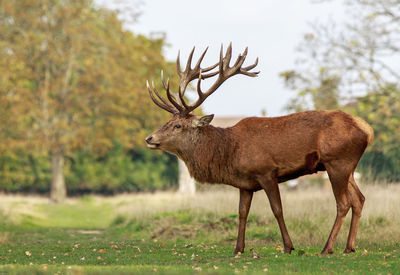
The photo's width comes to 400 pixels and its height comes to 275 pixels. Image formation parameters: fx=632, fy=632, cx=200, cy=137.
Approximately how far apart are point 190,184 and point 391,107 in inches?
529

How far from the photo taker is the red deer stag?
9.95 metres

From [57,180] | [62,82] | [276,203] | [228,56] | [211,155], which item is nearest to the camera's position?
[276,203]

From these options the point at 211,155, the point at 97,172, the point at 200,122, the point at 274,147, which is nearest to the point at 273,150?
the point at 274,147

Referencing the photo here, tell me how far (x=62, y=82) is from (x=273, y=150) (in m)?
26.4

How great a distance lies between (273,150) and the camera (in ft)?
33.5

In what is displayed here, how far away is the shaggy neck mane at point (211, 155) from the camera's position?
1055 centimetres

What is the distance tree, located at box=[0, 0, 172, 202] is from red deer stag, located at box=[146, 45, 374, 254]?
23838mm

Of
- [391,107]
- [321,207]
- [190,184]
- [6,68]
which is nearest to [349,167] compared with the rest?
[321,207]

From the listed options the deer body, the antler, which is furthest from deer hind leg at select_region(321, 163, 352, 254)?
the antler

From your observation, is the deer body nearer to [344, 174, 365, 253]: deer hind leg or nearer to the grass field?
[344, 174, 365, 253]: deer hind leg

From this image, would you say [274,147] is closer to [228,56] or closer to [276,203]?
[276,203]

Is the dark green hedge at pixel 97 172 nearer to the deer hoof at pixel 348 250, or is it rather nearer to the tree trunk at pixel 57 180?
the tree trunk at pixel 57 180

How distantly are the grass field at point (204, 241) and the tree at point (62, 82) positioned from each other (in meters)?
12.0

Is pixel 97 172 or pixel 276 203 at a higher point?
pixel 97 172
